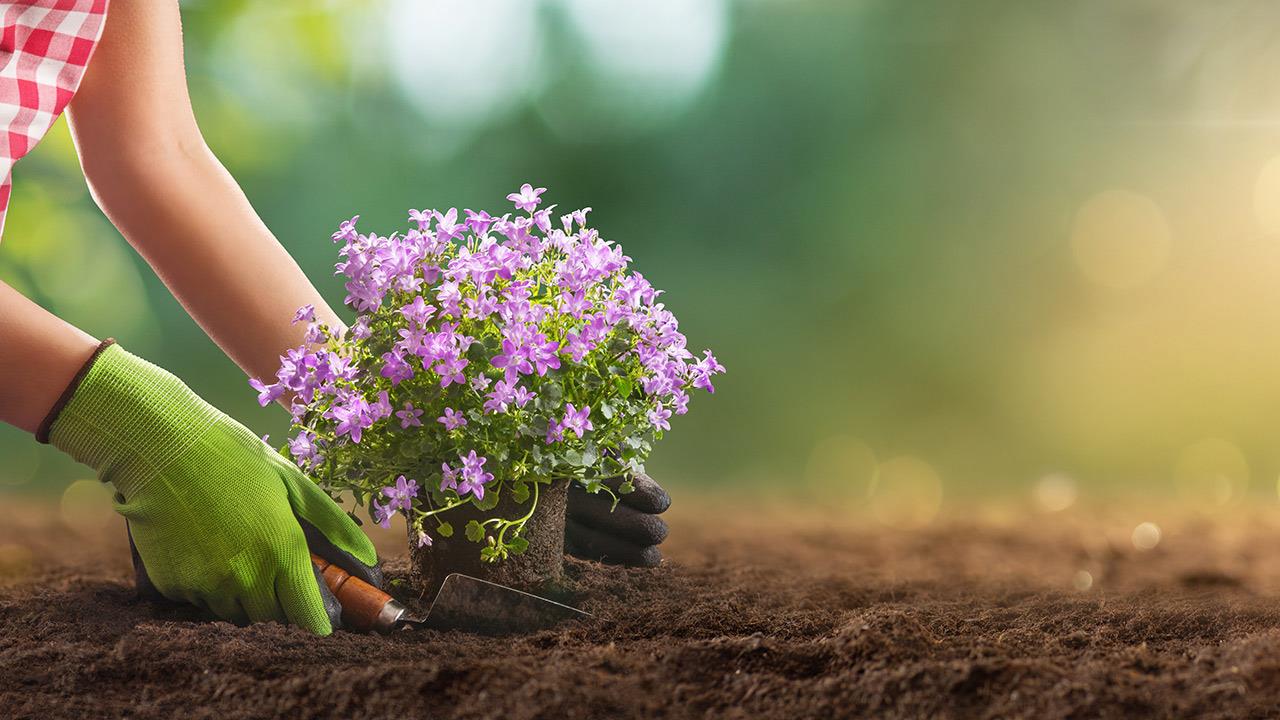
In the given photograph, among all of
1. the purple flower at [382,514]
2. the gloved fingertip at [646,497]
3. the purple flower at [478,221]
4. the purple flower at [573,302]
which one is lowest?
the purple flower at [382,514]

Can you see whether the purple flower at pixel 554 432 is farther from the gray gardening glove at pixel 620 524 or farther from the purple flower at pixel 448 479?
the gray gardening glove at pixel 620 524

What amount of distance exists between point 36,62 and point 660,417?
44.7 inches

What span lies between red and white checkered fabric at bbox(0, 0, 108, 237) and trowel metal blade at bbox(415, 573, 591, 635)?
2.90ft

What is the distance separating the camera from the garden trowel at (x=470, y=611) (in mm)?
1488

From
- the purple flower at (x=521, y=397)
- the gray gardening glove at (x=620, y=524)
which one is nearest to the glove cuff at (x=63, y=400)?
the purple flower at (x=521, y=397)

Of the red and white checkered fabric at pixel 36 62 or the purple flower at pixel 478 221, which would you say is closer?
the purple flower at pixel 478 221

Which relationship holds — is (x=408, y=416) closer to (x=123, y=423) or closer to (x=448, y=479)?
(x=448, y=479)

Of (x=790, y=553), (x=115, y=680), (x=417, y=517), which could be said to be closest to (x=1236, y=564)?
(x=790, y=553)

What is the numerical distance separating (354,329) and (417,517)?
288 mm

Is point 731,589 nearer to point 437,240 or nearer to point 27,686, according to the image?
point 437,240

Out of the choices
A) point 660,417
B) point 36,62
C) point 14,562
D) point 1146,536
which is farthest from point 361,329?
point 1146,536

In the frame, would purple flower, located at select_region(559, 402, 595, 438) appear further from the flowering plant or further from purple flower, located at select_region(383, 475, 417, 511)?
purple flower, located at select_region(383, 475, 417, 511)

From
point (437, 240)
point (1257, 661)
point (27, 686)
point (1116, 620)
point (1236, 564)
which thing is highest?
point (1236, 564)

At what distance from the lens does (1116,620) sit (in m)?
1.63
